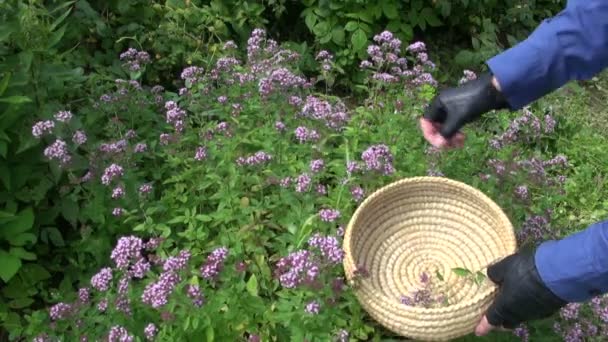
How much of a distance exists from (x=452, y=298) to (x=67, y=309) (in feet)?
4.81

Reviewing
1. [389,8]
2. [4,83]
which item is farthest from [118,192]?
[389,8]

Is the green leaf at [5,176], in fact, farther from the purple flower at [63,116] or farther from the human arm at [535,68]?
the human arm at [535,68]

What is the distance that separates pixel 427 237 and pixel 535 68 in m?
1.26

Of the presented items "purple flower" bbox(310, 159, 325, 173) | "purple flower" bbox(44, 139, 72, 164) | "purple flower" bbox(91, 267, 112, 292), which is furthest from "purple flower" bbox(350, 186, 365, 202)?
"purple flower" bbox(44, 139, 72, 164)

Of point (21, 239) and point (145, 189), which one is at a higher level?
point (145, 189)

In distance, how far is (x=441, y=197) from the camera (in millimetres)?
3059

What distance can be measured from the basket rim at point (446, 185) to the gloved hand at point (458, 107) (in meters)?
0.53

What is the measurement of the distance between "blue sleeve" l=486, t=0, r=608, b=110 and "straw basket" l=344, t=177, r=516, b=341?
821 mm

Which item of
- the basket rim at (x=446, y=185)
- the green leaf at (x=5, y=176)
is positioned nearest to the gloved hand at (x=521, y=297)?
the basket rim at (x=446, y=185)

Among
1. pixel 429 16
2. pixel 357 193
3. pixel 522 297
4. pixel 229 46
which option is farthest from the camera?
pixel 429 16

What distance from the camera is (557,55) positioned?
2018 mm

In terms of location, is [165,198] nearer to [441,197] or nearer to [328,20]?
[441,197]

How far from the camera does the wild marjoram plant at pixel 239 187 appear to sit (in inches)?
91.3

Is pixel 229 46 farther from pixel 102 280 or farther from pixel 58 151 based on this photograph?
pixel 102 280
